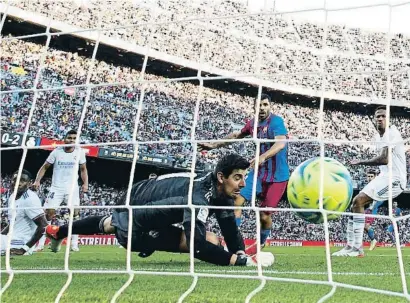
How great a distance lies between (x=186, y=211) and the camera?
3607mm

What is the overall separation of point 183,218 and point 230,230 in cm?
54

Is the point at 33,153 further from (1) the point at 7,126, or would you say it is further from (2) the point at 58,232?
(2) the point at 58,232

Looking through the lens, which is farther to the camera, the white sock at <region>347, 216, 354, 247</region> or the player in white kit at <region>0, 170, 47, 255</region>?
the white sock at <region>347, 216, 354, 247</region>

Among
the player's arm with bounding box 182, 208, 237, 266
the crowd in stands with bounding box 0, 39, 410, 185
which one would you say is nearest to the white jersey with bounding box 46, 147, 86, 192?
the player's arm with bounding box 182, 208, 237, 266

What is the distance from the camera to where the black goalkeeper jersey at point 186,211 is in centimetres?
364

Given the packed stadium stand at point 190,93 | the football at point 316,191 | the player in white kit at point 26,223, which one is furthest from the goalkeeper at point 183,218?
the packed stadium stand at point 190,93

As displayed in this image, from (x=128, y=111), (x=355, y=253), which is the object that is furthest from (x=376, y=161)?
(x=128, y=111)

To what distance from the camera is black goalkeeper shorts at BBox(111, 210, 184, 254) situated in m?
4.11

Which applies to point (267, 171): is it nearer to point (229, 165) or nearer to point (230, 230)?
point (230, 230)

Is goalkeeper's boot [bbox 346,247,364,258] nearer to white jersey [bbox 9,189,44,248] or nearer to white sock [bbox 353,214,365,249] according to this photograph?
white sock [bbox 353,214,365,249]

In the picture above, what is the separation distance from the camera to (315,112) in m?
18.8

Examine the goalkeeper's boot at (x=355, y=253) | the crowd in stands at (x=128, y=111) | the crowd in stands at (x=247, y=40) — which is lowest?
the goalkeeper's boot at (x=355, y=253)

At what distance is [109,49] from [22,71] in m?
2.44

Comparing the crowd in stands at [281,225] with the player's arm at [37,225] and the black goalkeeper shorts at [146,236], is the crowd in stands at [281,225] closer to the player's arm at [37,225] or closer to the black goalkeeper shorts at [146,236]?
the player's arm at [37,225]
